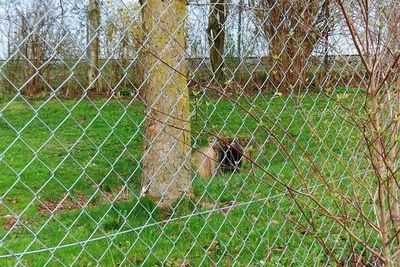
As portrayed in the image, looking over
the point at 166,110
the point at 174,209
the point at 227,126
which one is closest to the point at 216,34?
the point at 227,126

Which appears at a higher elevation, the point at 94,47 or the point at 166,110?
the point at 94,47

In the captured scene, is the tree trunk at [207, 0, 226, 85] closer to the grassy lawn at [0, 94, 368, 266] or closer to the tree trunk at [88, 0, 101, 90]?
the grassy lawn at [0, 94, 368, 266]

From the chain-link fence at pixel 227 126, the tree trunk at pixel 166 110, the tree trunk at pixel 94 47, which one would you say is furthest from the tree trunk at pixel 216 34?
the tree trunk at pixel 94 47

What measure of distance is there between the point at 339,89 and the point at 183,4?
4.20 feet

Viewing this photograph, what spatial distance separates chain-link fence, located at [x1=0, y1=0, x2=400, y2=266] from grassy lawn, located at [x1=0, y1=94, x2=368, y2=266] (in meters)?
0.02

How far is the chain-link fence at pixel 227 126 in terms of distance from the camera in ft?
5.35

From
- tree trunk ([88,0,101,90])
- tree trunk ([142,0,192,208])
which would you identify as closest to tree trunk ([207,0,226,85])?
tree trunk ([142,0,192,208])

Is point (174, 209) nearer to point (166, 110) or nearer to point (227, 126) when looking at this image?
point (227, 126)

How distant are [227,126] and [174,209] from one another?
27.7 inches

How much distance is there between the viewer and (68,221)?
351 centimetres

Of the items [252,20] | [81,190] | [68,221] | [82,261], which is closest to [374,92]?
[252,20]

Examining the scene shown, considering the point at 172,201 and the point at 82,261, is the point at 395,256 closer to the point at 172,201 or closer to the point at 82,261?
the point at 82,261

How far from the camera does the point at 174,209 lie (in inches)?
80.0

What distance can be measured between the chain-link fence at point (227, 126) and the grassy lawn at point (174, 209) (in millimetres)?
20
